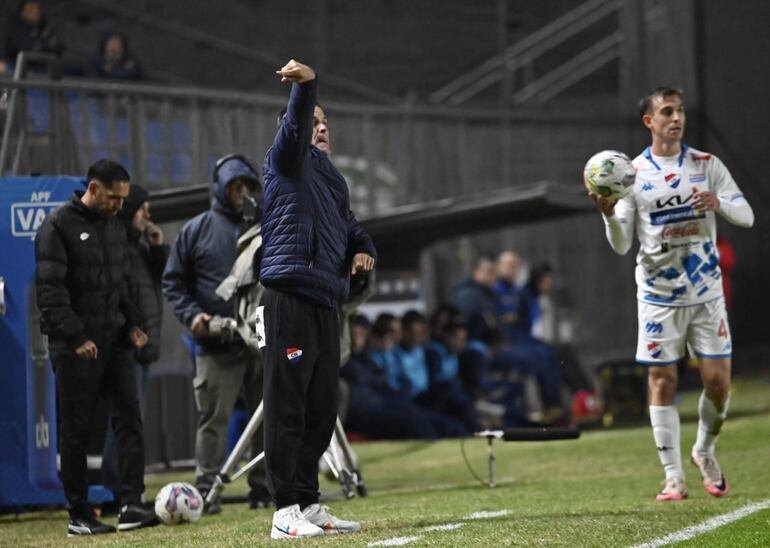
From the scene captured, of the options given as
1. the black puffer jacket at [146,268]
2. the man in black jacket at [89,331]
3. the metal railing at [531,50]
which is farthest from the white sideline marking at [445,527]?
the metal railing at [531,50]

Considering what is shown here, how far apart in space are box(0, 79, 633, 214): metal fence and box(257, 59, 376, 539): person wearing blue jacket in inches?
197

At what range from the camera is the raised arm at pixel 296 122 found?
734 centimetres

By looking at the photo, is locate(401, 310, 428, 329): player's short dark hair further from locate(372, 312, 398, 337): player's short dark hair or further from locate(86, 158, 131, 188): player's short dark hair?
locate(86, 158, 131, 188): player's short dark hair

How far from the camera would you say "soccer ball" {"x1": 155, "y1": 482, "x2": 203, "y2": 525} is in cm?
920

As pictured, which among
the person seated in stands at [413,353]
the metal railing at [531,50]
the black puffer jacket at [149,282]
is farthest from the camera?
the metal railing at [531,50]

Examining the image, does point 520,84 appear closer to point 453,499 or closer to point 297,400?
point 453,499

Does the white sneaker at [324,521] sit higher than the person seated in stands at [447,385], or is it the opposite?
the person seated in stands at [447,385]

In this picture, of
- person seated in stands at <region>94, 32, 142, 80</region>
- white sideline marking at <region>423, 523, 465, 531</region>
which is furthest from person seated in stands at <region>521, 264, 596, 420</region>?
white sideline marking at <region>423, 523, 465, 531</region>

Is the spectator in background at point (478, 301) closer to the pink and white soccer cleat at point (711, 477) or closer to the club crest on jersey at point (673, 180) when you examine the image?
the pink and white soccer cleat at point (711, 477)

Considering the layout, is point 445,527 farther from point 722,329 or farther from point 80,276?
point 80,276

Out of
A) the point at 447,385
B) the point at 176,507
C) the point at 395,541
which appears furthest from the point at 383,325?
the point at 395,541

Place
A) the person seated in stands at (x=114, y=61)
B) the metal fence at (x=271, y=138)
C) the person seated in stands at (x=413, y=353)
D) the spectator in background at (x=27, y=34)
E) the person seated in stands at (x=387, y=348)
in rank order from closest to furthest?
1. the metal fence at (x=271, y=138)
2. the person seated in stands at (x=387, y=348)
3. the person seated in stands at (x=413, y=353)
4. the spectator in background at (x=27, y=34)
5. the person seated in stands at (x=114, y=61)

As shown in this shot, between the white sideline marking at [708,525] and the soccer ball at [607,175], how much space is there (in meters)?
1.96

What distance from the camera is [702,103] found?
22125 millimetres
